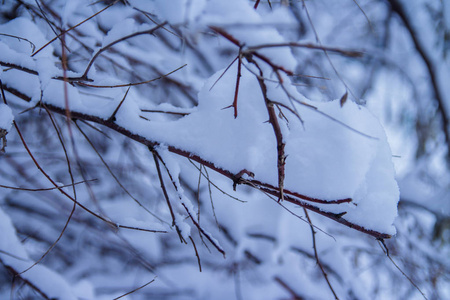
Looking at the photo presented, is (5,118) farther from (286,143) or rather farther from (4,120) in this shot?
(286,143)

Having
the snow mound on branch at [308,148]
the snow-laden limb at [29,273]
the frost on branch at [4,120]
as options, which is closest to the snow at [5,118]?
the frost on branch at [4,120]

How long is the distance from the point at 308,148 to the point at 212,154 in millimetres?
173

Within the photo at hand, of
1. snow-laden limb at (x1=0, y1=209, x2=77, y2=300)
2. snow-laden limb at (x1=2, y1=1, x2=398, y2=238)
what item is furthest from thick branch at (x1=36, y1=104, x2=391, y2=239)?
snow-laden limb at (x1=0, y1=209, x2=77, y2=300)

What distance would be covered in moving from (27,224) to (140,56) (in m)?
1.41

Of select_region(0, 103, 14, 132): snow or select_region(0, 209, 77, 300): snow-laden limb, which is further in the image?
select_region(0, 209, 77, 300): snow-laden limb

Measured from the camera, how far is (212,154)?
51cm

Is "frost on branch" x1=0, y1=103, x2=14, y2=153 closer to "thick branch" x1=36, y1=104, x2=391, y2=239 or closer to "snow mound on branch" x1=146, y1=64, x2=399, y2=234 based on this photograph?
"thick branch" x1=36, y1=104, x2=391, y2=239

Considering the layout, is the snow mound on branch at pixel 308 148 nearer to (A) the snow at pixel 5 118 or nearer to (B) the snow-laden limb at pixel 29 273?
(A) the snow at pixel 5 118

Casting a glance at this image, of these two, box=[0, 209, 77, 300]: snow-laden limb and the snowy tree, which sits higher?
the snowy tree

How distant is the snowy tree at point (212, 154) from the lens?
0.49 meters

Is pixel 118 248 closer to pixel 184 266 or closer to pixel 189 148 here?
pixel 184 266

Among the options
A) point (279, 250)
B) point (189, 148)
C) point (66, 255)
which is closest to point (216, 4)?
point (189, 148)

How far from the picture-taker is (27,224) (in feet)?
6.27

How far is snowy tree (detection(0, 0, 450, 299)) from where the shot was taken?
49cm
